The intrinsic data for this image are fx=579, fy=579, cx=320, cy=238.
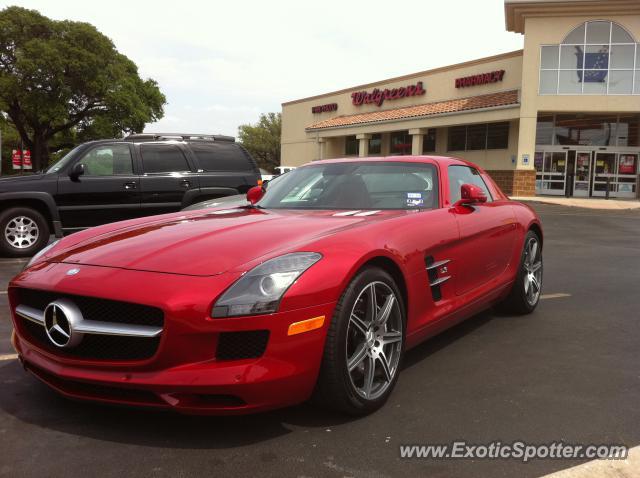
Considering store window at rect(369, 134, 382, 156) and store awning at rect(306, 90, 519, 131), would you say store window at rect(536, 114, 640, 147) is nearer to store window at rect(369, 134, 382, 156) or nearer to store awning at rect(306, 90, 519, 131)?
store awning at rect(306, 90, 519, 131)

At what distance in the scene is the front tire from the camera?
271 cm

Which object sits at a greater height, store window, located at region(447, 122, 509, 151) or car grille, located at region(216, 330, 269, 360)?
store window, located at region(447, 122, 509, 151)

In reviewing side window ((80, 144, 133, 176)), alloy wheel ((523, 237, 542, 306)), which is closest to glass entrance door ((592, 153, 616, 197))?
side window ((80, 144, 133, 176))

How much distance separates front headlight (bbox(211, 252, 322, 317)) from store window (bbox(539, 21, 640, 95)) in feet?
85.4

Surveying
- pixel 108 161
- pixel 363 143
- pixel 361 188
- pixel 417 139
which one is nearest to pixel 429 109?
pixel 417 139

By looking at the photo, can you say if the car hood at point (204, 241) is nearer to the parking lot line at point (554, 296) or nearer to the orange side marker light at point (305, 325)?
the orange side marker light at point (305, 325)

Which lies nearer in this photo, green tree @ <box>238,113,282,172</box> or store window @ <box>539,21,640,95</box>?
store window @ <box>539,21,640,95</box>

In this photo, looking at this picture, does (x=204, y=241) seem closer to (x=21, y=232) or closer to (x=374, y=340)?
(x=374, y=340)

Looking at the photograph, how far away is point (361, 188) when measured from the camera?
4.19 meters

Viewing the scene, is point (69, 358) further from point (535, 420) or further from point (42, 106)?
point (42, 106)

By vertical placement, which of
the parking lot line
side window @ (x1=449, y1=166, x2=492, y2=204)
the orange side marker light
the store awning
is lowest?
the parking lot line

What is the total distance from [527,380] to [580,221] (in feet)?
45.1

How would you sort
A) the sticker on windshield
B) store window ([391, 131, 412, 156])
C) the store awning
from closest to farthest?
the sticker on windshield, the store awning, store window ([391, 131, 412, 156])

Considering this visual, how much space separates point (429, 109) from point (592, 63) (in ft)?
29.4
